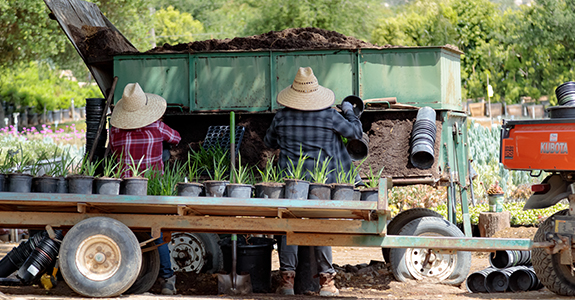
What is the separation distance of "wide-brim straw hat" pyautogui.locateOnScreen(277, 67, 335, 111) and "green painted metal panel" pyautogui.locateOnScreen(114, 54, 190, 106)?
90.0 inches

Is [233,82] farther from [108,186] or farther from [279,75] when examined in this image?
[108,186]

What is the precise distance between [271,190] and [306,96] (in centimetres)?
114

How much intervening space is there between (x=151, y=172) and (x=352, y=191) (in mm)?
1820

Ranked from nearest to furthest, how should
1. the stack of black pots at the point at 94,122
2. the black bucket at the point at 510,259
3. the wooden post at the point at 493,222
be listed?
the black bucket at the point at 510,259
the stack of black pots at the point at 94,122
the wooden post at the point at 493,222

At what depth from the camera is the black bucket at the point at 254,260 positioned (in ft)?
20.7

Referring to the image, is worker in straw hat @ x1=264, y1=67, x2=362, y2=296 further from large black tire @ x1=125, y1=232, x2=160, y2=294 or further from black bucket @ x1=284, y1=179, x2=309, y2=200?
large black tire @ x1=125, y1=232, x2=160, y2=294

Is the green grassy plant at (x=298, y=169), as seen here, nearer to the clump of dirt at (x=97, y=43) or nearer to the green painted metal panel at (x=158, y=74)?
the green painted metal panel at (x=158, y=74)

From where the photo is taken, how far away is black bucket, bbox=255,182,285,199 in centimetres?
516

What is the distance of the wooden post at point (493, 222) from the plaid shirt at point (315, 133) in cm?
460

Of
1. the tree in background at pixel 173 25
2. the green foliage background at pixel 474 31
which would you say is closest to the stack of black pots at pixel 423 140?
the green foliage background at pixel 474 31

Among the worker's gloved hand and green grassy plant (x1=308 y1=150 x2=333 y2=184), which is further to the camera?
the worker's gloved hand

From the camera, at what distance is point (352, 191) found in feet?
16.8

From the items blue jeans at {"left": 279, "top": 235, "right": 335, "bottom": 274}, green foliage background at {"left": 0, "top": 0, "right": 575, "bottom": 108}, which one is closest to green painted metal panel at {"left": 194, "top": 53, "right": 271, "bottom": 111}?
blue jeans at {"left": 279, "top": 235, "right": 335, "bottom": 274}

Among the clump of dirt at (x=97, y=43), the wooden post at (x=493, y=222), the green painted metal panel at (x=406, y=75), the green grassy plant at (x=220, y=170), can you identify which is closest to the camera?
the green grassy plant at (x=220, y=170)
